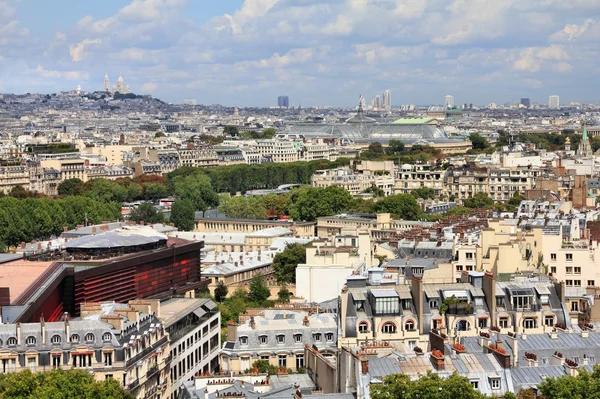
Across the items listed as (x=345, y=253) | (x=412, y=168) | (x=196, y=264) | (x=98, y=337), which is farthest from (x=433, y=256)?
(x=412, y=168)

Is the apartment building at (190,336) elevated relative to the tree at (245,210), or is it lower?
elevated

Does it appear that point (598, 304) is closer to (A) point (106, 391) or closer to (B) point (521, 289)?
→ (B) point (521, 289)

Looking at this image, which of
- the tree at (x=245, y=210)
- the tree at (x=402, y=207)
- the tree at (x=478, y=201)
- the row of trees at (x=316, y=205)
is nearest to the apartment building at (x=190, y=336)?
the tree at (x=402, y=207)

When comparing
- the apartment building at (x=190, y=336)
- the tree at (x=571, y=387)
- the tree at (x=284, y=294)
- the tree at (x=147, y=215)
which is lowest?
the tree at (x=147, y=215)

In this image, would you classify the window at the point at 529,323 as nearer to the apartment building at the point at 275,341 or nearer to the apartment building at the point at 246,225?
the apartment building at the point at 275,341

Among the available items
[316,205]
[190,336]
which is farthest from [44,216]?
[190,336]

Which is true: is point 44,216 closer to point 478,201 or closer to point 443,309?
point 478,201
